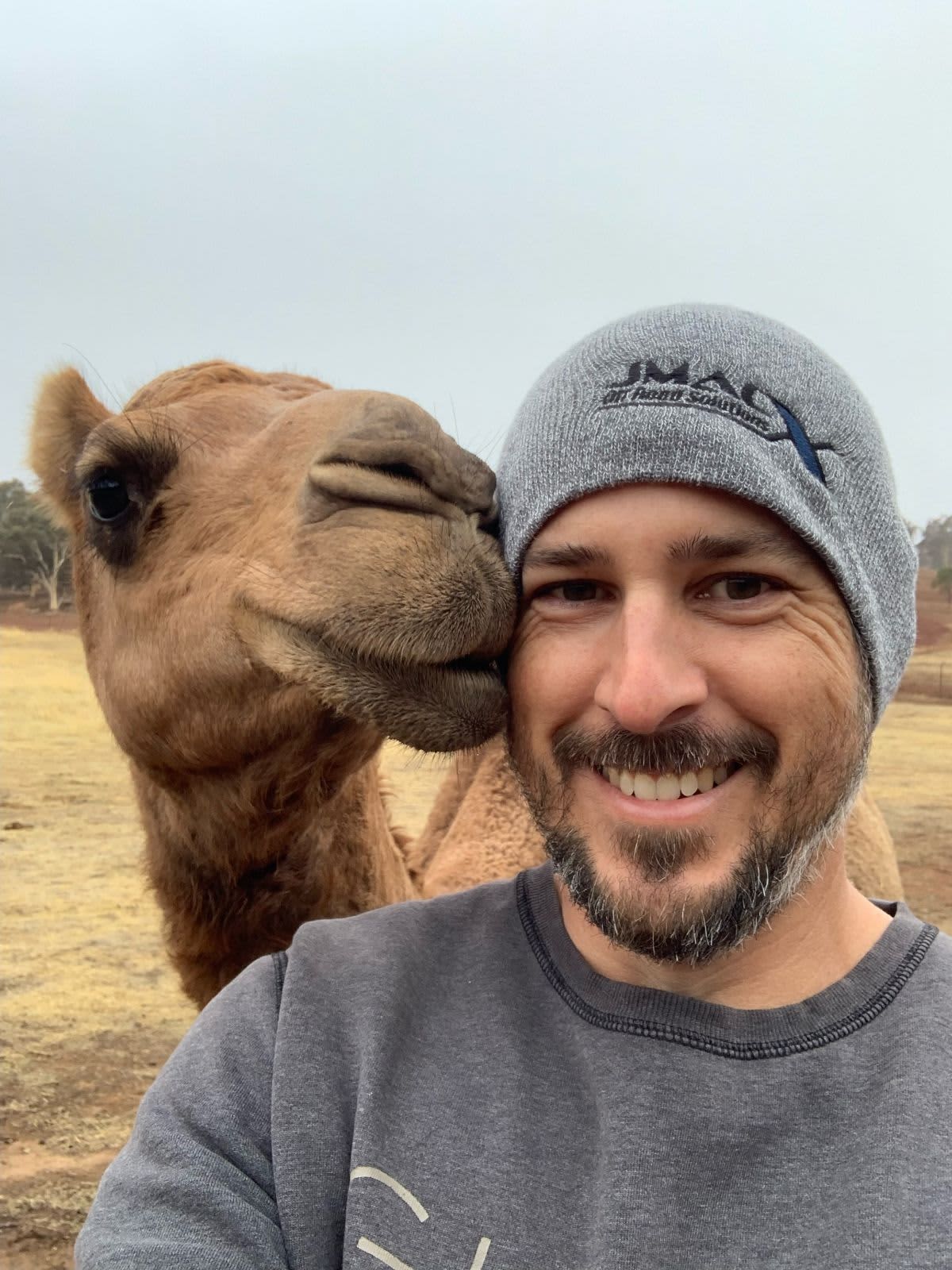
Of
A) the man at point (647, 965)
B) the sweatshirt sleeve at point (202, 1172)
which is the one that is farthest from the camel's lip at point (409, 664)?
the sweatshirt sleeve at point (202, 1172)

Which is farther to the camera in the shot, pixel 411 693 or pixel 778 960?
pixel 411 693

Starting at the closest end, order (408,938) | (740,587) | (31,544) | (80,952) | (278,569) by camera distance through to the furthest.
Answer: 1. (740,587)
2. (408,938)
3. (278,569)
4. (31,544)
5. (80,952)

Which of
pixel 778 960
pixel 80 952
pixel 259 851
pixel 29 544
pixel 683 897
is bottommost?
pixel 80 952

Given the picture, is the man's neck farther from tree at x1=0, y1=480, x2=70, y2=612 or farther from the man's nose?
tree at x1=0, y1=480, x2=70, y2=612

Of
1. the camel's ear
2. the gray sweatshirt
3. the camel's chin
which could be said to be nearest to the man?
the gray sweatshirt

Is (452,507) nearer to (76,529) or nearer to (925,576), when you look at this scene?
(76,529)

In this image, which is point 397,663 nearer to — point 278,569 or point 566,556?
point 278,569

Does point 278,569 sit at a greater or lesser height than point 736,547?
lesser

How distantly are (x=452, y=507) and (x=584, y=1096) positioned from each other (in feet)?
3.55

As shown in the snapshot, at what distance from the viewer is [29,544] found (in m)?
5.75

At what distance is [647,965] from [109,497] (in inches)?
71.0

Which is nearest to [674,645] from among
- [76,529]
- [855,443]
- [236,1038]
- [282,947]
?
[855,443]

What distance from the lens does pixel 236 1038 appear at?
1.58 meters

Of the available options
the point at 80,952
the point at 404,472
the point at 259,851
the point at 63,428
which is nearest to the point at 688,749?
the point at 404,472
